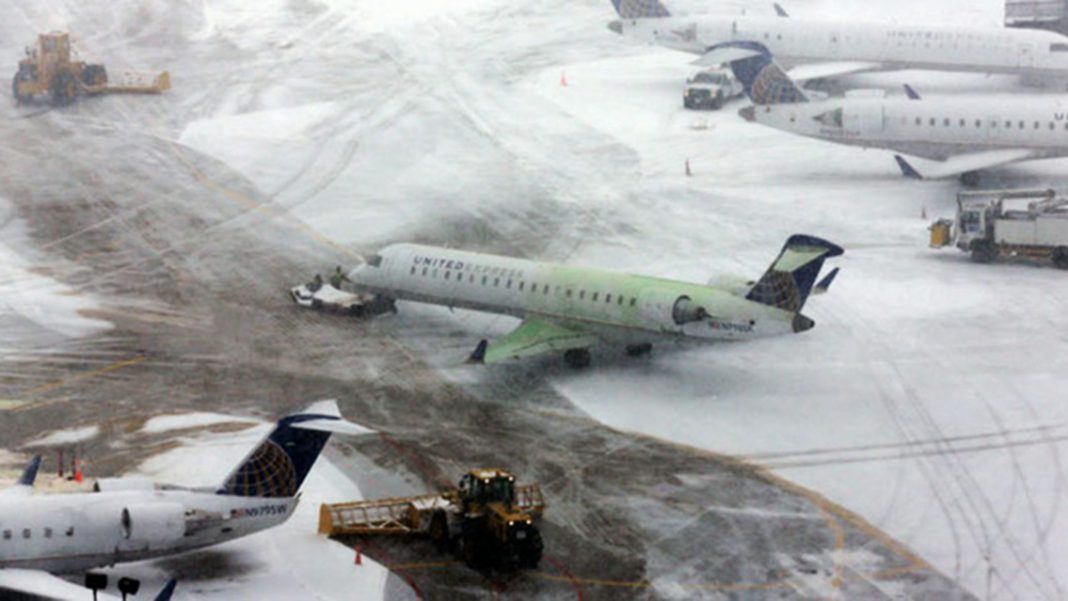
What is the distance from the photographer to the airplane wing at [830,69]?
300 ft

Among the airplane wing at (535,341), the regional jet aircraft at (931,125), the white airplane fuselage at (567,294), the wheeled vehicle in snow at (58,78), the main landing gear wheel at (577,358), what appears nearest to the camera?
the white airplane fuselage at (567,294)

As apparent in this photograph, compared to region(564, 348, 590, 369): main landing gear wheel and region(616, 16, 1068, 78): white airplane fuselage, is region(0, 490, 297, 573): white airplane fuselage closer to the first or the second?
region(564, 348, 590, 369): main landing gear wheel

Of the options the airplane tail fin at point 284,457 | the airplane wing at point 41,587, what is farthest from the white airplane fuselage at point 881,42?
the airplane wing at point 41,587

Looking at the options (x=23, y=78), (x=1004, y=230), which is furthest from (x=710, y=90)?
(x=23, y=78)

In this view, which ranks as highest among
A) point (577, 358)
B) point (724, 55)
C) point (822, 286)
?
point (724, 55)

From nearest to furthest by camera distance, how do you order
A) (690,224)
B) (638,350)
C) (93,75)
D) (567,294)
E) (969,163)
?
(567,294), (638,350), (690,224), (969,163), (93,75)

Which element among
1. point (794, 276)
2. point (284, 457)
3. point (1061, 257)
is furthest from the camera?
point (1061, 257)

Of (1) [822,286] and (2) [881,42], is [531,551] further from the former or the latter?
(2) [881,42]

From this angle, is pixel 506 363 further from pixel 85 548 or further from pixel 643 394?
pixel 85 548

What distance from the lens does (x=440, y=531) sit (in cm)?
4075

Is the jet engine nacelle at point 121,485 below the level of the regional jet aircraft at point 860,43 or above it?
above

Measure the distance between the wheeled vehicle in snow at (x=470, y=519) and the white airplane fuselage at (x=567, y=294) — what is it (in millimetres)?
10883

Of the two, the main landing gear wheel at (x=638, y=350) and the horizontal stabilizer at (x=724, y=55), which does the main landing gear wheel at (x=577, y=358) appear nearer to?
the main landing gear wheel at (x=638, y=350)

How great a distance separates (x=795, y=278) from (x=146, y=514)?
22.4 metres
